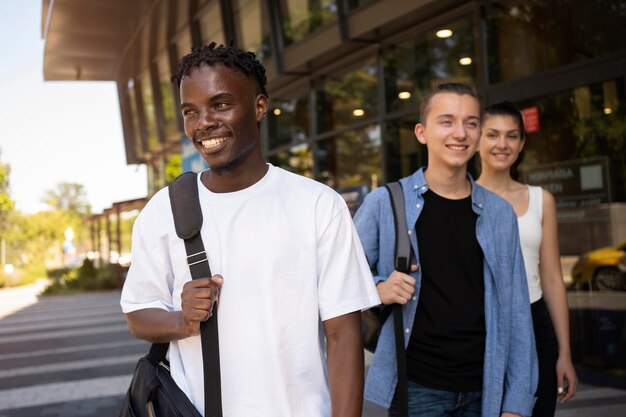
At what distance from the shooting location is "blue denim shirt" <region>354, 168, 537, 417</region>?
252cm

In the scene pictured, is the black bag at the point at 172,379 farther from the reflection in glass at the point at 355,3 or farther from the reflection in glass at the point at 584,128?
the reflection in glass at the point at 355,3

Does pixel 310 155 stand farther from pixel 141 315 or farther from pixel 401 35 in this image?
pixel 141 315

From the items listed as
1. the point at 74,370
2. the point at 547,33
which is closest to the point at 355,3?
the point at 547,33

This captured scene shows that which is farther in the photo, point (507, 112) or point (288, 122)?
→ point (288, 122)

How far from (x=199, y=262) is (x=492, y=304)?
1.26 metres

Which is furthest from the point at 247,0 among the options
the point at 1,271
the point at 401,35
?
the point at 1,271

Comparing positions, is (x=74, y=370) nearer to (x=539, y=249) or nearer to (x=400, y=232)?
(x=539, y=249)

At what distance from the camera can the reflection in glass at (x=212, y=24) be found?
15031 millimetres

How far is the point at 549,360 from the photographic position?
3.02 metres

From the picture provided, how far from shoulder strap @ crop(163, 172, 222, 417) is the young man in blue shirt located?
924mm

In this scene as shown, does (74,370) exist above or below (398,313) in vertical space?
below

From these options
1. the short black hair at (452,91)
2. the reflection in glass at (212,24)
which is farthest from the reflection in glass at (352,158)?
the short black hair at (452,91)

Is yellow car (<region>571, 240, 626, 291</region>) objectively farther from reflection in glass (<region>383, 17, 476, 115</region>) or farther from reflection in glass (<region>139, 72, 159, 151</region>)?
reflection in glass (<region>139, 72, 159, 151</region>)

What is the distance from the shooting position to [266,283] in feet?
5.74
